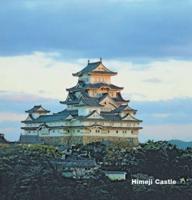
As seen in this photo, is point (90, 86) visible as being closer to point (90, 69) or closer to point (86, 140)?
point (90, 69)

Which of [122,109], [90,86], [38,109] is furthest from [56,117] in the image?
[122,109]

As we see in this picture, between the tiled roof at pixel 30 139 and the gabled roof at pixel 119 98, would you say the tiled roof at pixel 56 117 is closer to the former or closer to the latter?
the tiled roof at pixel 30 139

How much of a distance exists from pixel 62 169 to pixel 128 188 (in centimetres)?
377

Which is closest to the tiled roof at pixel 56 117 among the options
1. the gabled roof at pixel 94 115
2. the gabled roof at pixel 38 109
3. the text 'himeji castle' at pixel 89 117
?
the text 'himeji castle' at pixel 89 117

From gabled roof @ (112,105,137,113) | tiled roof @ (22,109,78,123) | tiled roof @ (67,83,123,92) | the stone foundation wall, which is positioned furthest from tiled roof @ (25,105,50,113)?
gabled roof @ (112,105,137,113)

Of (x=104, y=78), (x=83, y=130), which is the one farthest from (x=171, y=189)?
(x=104, y=78)

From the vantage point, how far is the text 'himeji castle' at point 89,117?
151 feet

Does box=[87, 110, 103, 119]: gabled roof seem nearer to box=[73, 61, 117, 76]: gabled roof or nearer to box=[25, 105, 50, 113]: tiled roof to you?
box=[73, 61, 117, 76]: gabled roof

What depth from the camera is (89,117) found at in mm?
45500

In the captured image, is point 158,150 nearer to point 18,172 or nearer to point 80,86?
point 18,172

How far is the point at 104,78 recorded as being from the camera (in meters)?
48.9

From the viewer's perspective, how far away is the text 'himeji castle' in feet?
151

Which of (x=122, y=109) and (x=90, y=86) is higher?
(x=90, y=86)

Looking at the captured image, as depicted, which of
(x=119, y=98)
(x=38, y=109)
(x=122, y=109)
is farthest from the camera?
(x=38, y=109)
